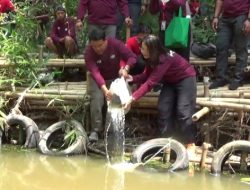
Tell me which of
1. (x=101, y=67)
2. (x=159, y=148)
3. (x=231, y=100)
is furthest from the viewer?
(x=101, y=67)

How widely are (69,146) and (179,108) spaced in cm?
170

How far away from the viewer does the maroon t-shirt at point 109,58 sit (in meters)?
7.66

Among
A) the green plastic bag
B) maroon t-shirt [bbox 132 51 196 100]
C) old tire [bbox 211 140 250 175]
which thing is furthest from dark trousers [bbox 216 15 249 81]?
old tire [bbox 211 140 250 175]

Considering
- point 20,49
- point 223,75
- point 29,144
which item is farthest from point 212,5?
point 29,144

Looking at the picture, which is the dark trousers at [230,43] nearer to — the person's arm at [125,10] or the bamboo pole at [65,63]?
the person's arm at [125,10]

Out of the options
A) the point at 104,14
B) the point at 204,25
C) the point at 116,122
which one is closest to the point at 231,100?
the point at 116,122

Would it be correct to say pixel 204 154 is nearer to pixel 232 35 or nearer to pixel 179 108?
pixel 179 108

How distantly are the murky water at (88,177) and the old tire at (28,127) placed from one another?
0.53m

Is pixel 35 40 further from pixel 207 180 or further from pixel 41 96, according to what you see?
pixel 207 180

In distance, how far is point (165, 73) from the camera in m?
7.25

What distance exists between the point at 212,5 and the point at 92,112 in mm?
4554

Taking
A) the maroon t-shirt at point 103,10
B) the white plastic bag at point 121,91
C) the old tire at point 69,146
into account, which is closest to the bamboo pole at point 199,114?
the white plastic bag at point 121,91

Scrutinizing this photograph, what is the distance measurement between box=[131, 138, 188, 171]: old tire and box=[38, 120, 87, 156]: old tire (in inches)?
35.9

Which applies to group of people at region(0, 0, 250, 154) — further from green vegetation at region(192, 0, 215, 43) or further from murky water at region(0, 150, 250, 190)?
green vegetation at region(192, 0, 215, 43)
